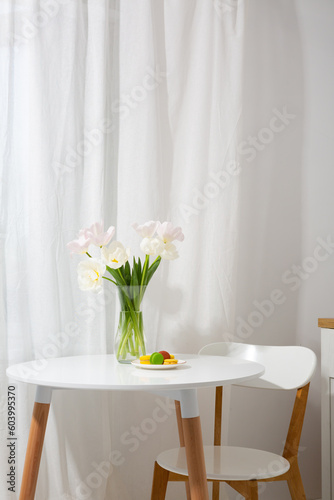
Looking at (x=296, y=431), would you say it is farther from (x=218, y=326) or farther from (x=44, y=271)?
(x=44, y=271)

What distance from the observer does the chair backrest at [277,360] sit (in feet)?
5.72

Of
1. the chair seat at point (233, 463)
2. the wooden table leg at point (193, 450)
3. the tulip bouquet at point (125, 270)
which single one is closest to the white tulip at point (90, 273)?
the tulip bouquet at point (125, 270)

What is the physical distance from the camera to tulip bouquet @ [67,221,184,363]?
1.62 meters

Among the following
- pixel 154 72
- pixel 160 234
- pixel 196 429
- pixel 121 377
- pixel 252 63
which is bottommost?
pixel 196 429

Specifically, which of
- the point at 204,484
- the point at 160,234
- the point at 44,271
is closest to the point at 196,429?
the point at 204,484

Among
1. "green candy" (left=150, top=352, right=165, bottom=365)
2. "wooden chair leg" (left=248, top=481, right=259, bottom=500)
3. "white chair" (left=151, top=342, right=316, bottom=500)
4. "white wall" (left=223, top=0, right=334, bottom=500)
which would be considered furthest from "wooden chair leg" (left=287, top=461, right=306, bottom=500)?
"white wall" (left=223, top=0, right=334, bottom=500)

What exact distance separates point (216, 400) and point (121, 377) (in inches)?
29.5

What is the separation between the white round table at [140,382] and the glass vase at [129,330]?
42mm

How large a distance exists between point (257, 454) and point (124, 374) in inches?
22.5

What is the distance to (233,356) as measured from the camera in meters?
1.97

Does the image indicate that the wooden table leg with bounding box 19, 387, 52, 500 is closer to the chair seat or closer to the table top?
the table top

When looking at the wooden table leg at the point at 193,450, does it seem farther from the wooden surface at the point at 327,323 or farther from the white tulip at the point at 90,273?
the wooden surface at the point at 327,323

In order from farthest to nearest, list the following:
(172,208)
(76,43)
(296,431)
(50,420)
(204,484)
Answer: (172,208) < (76,43) < (50,420) < (296,431) < (204,484)

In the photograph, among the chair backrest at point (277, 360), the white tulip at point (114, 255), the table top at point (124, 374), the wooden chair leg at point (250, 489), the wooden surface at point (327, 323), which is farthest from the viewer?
the wooden surface at point (327, 323)
